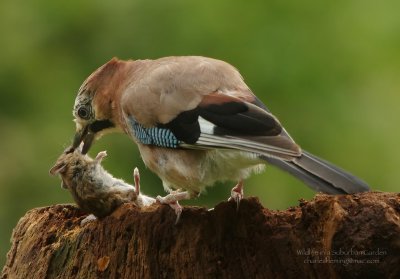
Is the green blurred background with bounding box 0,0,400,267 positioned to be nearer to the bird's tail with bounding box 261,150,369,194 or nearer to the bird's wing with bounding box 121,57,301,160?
the bird's wing with bounding box 121,57,301,160

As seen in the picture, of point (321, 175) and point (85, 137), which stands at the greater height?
point (321, 175)

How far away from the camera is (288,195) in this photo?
12328 millimetres

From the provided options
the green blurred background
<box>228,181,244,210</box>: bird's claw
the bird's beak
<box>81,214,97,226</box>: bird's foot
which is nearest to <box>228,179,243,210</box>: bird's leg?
<box>228,181,244,210</box>: bird's claw

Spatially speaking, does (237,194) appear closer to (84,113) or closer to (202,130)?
(202,130)

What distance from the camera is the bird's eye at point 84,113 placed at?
1028cm

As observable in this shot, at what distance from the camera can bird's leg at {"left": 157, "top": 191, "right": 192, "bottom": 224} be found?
731 centimetres

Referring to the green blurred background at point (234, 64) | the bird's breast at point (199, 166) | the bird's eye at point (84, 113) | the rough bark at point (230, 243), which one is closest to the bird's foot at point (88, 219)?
the rough bark at point (230, 243)

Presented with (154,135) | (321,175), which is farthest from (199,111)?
(321,175)

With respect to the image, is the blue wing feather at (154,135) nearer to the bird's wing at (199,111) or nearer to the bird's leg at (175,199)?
the bird's wing at (199,111)

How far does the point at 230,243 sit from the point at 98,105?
141 inches

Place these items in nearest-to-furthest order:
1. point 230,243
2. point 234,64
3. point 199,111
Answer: point 230,243 → point 199,111 → point 234,64

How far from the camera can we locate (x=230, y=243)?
23.2 ft

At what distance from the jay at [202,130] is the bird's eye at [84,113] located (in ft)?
1.26

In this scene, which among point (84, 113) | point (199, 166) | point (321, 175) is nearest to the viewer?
point (321, 175)
